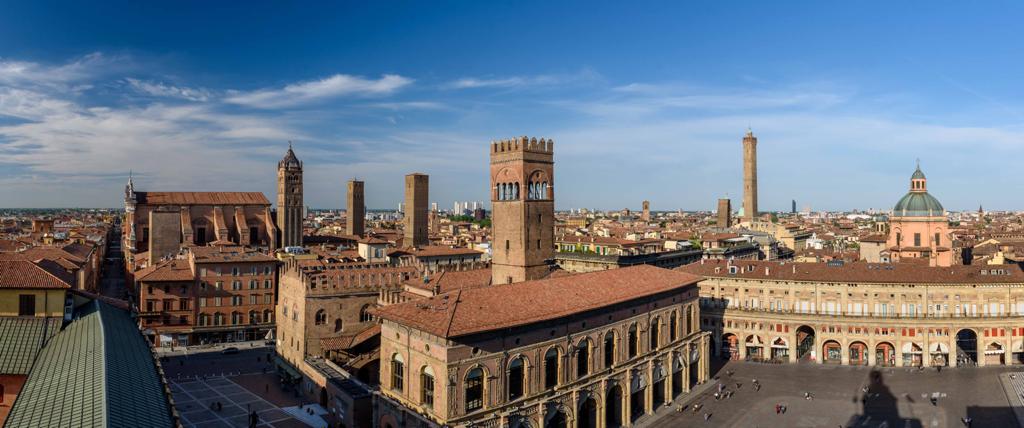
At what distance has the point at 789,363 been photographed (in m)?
64.8

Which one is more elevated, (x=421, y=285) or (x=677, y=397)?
(x=421, y=285)

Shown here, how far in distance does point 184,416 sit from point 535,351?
26984 millimetres

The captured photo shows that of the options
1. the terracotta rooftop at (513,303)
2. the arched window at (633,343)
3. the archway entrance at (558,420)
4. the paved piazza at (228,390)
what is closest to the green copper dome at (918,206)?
the terracotta rooftop at (513,303)

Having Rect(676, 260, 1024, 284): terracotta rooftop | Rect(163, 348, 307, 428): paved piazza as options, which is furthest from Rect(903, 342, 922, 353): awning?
Rect(163, 348, 307, 428): paved piazza

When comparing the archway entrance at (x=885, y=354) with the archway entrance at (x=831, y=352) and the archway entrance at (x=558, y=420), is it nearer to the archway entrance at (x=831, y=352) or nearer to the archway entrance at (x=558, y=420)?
the archway entrance at (x=831, y=352)

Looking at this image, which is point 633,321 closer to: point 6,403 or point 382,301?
point 382,301

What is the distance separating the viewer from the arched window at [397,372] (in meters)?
38.4

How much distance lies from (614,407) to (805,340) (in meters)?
30.1

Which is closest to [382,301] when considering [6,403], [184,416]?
[184,416]

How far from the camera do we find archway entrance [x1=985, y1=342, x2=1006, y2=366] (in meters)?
62.3

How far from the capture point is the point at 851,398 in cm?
5262

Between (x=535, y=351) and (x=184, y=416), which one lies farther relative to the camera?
(x=184, y=416)

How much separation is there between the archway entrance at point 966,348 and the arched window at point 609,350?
39430mm

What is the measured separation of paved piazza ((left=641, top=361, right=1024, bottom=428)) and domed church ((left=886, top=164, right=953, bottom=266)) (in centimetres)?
2368
